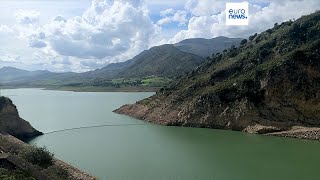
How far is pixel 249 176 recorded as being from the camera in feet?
107

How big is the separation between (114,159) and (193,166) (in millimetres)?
7560

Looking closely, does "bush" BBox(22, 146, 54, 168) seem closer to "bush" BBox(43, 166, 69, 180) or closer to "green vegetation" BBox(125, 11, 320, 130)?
"bush" BBox(43, 166, 69, 180)

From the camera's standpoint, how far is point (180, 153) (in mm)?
42719

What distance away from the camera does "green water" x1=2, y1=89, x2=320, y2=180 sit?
33250 mm

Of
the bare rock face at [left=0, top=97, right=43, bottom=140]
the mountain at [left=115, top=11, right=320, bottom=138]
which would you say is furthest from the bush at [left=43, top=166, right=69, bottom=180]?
the mountain at [left=115, top=11, right=320, bottom=138]

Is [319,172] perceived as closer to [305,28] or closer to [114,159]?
[114,159]

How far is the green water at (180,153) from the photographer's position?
33.2 metres

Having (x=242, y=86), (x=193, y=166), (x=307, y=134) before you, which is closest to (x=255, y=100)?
(x=242, y=86)

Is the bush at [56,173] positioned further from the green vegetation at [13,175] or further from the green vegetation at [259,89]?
the green vegetation at [259,89]

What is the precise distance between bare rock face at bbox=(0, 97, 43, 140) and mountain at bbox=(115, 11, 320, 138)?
20.5 m

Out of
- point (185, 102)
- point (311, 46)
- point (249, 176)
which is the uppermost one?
point (311, 46)

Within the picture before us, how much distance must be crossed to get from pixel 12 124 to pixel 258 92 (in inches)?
1325

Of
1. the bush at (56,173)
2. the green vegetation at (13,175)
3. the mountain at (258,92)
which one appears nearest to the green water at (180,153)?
the bush at (56,173)

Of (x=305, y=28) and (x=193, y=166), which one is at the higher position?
(x=305, y=28)
